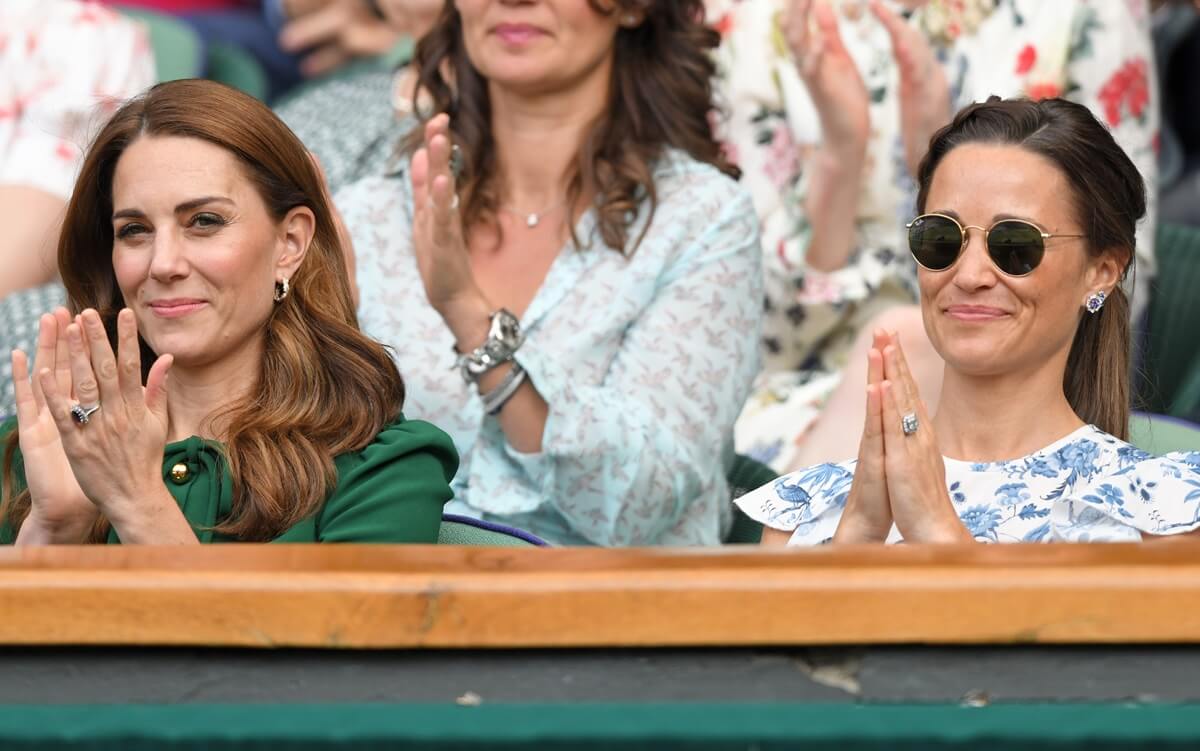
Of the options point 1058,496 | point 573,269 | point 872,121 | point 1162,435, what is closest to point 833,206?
point 872,121

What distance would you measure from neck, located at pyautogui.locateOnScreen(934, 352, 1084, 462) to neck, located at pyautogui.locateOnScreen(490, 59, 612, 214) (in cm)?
86

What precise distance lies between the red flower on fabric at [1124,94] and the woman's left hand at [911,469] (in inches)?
60.1

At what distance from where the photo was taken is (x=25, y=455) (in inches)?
66.3

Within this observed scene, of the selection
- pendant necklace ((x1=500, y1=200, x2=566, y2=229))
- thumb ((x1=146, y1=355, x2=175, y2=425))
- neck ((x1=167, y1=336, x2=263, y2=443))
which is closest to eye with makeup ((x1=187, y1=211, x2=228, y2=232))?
neck ((x1=167, y1=336, x2=263, y2=443))

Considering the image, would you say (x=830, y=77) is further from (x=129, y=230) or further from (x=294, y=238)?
(x=129, y=230)

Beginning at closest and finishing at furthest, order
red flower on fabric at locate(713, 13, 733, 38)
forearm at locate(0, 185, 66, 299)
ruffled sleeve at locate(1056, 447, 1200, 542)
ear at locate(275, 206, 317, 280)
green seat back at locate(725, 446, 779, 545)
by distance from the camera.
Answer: ruffled sleeve at locate(1056, 447, 1200, 542) < ear at locate(275, 206, 317, 280) < green seat back at locate(725, 446, 779, 545) < forearm at locate(0, 185, 66, 299) < red flower on fabric at locate(713, 13, 733, 38)

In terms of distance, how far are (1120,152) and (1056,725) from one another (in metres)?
0.92

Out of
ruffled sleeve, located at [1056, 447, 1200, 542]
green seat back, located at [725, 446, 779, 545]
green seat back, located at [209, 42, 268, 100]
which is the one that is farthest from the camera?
green seat back, located at [209, 42, 268, 100]

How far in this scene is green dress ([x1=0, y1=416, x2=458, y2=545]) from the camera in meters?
1.75

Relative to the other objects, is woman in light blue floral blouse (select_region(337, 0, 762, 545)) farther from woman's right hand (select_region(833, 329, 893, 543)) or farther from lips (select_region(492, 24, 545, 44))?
woman's right hand (select_region(833, 329, 893, 543))

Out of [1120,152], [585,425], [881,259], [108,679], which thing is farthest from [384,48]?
[108,679]

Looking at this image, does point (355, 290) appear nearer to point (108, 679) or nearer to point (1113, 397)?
point (1113, 397)

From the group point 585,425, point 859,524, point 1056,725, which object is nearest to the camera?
point 1056,725

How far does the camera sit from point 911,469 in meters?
1.59
